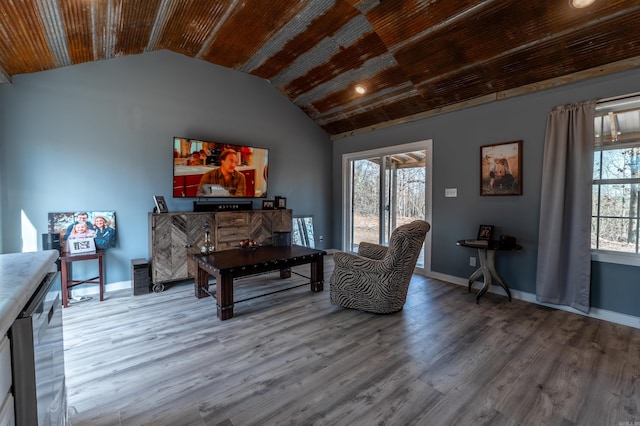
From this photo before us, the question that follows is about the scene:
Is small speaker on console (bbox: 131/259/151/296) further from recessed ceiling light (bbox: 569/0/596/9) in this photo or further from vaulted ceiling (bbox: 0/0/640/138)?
recessed ceiling light (bbox: 569/0/596/9)

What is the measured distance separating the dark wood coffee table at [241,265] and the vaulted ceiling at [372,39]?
2614 millimetres

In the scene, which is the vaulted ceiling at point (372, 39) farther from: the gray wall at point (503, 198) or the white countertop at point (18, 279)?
the white countertop at point (18, 279)

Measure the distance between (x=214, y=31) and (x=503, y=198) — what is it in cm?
430

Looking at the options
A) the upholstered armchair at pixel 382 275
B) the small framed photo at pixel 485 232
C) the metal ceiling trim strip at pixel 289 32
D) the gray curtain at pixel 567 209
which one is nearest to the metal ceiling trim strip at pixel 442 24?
the metal ceiling trim strip at pixel 289 32

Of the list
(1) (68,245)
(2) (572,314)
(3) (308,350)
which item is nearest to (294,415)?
(3) (308,350)

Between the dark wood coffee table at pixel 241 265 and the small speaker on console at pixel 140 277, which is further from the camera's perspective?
the small speaker on console at pixel 140 277

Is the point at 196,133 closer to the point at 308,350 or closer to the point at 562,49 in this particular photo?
the point at 308,350

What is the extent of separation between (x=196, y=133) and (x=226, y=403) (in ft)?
12.5

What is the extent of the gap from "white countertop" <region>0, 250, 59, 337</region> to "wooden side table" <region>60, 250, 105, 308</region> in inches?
96.5

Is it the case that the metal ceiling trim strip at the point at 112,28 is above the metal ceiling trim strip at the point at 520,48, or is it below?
above

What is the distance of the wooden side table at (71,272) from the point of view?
3.18m

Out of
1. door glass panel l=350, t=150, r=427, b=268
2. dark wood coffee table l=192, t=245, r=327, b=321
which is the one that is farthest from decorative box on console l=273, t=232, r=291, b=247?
door glass panel l=350, t=150, r=427, b=268

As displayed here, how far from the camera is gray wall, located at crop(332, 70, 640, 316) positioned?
293 cm

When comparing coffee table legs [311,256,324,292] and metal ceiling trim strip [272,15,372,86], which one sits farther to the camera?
Answer: coffee table legs [311,256,324,292]
